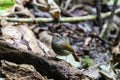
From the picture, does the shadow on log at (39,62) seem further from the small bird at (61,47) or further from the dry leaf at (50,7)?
the dry leaf at (50,7)

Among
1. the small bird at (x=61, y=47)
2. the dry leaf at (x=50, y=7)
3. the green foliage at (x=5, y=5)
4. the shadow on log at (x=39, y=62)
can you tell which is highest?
the dry leaf at (x=50, y=7)

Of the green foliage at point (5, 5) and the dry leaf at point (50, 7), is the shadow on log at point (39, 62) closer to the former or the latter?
the green foliage at point (5, 5)

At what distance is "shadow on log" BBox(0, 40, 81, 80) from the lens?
2.36m

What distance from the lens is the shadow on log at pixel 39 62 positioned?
2361mm

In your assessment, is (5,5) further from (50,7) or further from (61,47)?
(50,7)

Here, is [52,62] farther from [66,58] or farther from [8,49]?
[66,58]

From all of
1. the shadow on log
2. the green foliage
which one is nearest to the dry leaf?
the green foliage

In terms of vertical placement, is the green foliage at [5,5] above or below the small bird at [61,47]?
above

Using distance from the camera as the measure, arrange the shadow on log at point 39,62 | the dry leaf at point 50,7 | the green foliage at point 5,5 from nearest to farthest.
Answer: the shadow on log at point 39,62
the green foliage at point 5,5
the dry leaf at point 50,7

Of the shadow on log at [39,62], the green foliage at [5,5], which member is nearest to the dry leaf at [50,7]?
the green foliage at [5,5]

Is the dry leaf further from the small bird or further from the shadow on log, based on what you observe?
the shadow on log

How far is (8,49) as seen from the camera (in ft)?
7.75

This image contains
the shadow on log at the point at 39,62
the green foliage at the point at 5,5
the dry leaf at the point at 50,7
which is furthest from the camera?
the dry leaf at the point at 50,7

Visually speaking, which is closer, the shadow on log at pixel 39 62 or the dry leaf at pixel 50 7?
the shadow on log at pixel 39 62
